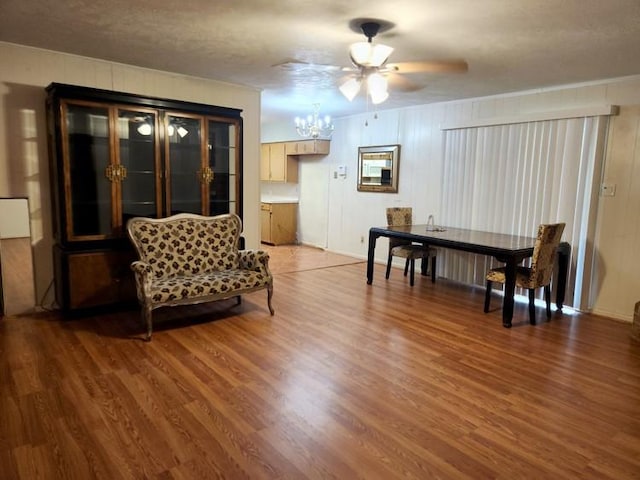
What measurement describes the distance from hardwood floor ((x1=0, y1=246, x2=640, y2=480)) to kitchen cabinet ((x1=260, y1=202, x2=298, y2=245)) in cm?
389

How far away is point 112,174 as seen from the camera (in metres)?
3.90

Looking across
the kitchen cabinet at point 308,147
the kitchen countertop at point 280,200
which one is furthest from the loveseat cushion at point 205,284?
the kitchen countertop at point 280,200

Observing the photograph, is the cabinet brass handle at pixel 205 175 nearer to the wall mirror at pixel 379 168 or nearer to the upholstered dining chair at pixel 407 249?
the upholstered dining chair at pixel 407 249

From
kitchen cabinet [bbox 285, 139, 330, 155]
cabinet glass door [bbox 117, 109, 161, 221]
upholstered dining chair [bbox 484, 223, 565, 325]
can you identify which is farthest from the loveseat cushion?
kitchen cabinet [bbox 285, 139, 330, 155]

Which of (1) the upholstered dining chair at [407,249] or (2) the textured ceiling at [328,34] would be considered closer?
(2) the textured ceiling at [328,34]

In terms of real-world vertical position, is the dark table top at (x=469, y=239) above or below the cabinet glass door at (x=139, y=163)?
below

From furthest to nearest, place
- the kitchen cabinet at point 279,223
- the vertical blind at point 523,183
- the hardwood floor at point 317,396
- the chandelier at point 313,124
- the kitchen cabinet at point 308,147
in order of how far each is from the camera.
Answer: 1. the kitchen cabinet at point 279,223
2. the kitchen cabinet at point 308,147
3. the chandelier at point 313,124
4. the vertical blind at point 523,183
5. the hardwood floor at point 317,396

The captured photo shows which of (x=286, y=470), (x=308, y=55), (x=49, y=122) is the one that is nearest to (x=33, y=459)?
(x=286, y=470)

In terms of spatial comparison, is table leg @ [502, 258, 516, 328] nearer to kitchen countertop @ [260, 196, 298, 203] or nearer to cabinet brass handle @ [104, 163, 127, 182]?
cabinet brass handle @ [104, 163, 127, 182]

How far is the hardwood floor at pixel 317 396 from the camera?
2.06 meters

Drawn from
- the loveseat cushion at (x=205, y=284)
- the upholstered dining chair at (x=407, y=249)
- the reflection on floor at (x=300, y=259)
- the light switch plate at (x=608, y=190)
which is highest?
the light switch plate at (x=608, y=190)

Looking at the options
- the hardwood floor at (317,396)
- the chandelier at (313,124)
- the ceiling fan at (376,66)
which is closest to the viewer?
the hardwood floor at (317,396)

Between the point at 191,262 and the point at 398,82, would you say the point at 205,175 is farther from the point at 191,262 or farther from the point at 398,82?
the point at 398,82

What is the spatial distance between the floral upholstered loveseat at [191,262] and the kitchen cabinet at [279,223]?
3575mm
